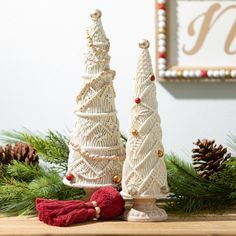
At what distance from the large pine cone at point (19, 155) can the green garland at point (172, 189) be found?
0.02 meters

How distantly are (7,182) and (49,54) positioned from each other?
30cm

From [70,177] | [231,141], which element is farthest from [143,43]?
[231,141]

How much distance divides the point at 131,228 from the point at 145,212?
2.0 inches

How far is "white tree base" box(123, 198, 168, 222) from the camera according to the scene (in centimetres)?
94

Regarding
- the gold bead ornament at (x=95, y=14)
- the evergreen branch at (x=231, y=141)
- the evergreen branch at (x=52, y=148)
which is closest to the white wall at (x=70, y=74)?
the evergreen branch at (x=231, y=141)

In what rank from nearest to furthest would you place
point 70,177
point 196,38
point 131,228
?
point 131,228 → point 70,177 → point 196,38

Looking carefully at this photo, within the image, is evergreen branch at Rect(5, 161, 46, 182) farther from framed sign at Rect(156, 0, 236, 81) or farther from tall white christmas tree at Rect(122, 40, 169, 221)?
framed sign at Rect(156, 0, 236, 81)

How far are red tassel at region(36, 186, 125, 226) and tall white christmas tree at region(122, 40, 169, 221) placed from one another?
0.02m

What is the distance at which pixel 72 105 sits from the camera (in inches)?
49.9

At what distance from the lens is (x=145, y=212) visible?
945 millimetres

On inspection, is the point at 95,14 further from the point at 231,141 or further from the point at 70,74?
the point at 231,141

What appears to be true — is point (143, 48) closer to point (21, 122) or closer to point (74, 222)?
point (74, 222)

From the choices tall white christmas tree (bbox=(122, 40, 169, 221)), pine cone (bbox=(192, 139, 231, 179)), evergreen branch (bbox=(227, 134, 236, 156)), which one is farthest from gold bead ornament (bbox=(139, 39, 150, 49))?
evergreen branch (bbox=(227, 134, 236, 156))

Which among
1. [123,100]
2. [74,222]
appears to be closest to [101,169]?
[74,222]
